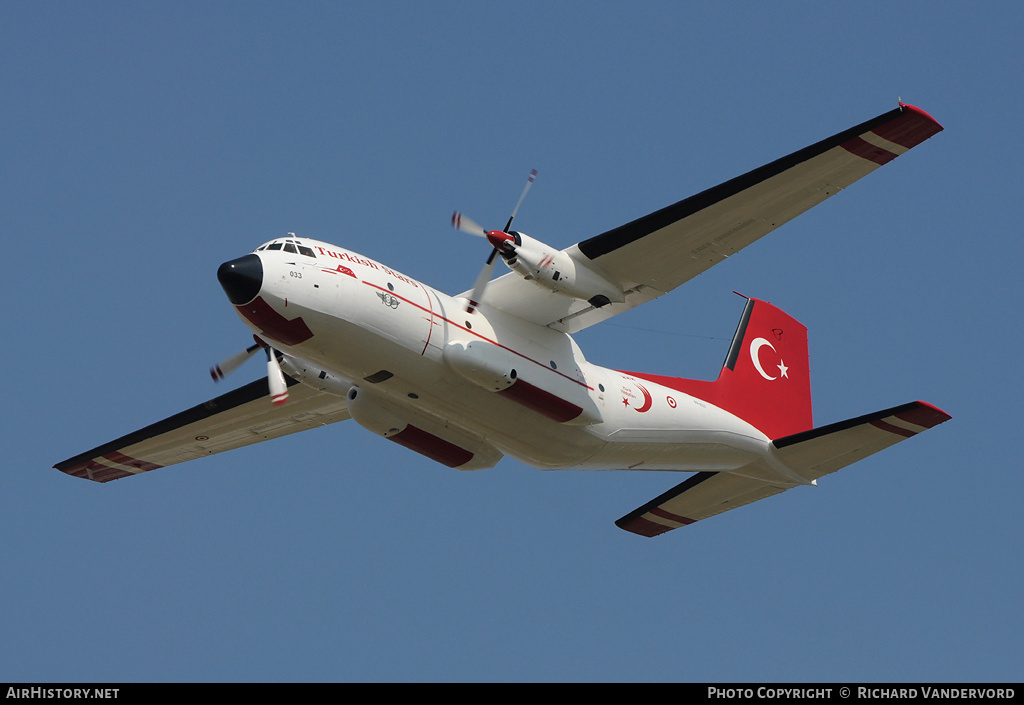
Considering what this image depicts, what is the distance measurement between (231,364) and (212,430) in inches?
123

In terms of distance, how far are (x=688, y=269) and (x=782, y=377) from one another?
4.72 metres

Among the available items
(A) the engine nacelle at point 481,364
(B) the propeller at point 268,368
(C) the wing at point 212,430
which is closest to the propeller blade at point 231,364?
(B) the propeller at point 268,368

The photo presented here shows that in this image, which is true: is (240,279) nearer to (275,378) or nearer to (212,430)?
(275,378)

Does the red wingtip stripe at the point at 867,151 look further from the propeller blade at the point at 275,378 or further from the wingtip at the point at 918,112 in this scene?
the propeller blade at the point at 275,378

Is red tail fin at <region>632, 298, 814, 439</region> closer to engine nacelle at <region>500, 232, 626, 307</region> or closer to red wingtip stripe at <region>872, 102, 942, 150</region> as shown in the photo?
engine nacelle at <region>500, 232, 626, 307</region>

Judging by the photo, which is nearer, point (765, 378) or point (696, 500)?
point (696, 500)

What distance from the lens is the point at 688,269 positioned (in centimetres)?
1886

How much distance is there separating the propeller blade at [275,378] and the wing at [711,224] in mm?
3382

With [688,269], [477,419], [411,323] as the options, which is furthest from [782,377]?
[411,323]

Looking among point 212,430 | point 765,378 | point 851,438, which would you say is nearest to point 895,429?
point 851,438

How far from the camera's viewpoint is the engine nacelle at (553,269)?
17.8 meters

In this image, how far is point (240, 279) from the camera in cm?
1641
